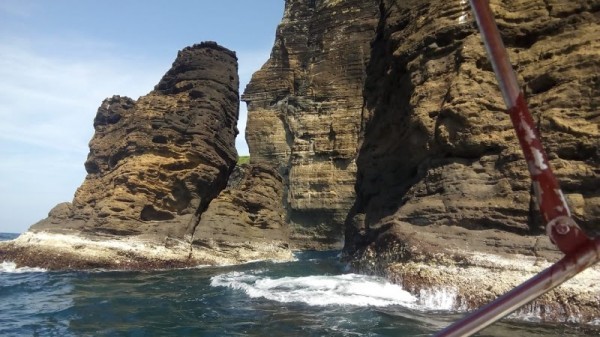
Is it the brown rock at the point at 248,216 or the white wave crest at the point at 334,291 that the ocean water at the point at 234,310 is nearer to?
the white wave crest at the point at 334,291

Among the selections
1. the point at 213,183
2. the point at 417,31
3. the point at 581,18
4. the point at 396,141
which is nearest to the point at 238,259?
the point at 213,183

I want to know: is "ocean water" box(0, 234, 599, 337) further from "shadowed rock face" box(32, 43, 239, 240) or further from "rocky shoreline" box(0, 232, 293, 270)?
"shadowed rock face" box(32, 43, 239, 240)

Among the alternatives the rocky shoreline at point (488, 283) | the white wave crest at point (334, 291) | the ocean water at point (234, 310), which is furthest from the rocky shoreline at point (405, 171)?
the ocean water at point (234, 310)

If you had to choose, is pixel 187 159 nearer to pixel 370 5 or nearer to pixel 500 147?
pixel 500 147

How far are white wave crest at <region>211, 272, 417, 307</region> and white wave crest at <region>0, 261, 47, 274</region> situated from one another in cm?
896

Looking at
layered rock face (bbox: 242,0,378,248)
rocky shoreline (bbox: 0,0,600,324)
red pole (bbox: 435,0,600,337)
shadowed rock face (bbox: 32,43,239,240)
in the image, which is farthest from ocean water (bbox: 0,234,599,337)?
layered rock face (bbox: 242,0,378,248)

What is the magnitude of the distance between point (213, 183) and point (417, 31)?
13.8m

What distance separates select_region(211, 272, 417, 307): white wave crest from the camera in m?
8.46

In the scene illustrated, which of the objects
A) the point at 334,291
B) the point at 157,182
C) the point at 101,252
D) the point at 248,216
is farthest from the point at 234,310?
the point at 248,216

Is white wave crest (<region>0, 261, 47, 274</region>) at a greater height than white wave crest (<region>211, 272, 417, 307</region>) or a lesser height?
lesser

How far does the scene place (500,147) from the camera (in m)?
10.1

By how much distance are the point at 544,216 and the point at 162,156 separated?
71.6 ft

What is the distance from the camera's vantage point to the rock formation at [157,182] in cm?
1848

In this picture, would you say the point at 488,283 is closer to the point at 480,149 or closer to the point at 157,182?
the point at 480,149
